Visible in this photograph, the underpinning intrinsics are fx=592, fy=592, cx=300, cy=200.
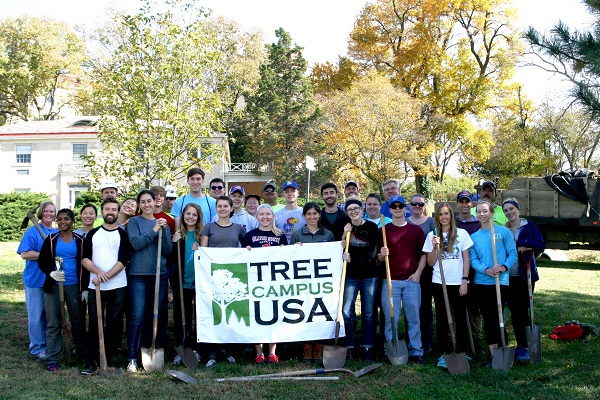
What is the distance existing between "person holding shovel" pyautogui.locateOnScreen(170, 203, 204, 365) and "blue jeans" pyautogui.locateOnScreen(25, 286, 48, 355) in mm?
1599

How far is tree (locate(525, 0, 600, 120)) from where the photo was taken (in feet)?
19.0

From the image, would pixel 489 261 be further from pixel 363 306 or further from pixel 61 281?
pixel 61 281

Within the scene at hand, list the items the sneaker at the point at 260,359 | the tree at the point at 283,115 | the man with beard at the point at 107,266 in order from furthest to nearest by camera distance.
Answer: the tree at the point at 283,115, the sneaker at the point at 260,359, the man with beard at the point at 107,266

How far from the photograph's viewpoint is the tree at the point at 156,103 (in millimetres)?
11812

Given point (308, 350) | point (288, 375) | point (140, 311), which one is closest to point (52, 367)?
point (140, 311)

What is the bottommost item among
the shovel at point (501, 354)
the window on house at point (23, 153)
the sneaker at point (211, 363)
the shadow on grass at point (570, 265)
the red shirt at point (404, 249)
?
the shadow on grass at point (570, 265)

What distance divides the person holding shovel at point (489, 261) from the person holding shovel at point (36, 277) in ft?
16.8

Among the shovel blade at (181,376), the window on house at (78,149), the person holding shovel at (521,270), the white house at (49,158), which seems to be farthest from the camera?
the window on house at (78,149)

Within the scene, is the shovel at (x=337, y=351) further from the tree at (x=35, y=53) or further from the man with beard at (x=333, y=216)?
the tree at (x=35, y=53)

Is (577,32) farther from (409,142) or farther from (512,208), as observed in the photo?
(409,142)

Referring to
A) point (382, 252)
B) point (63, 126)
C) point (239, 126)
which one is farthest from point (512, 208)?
point (63, 126)

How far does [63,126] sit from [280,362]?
1647 inches

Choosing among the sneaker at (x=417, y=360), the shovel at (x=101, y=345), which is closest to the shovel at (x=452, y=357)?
the sneaker at (x=417, y=360)

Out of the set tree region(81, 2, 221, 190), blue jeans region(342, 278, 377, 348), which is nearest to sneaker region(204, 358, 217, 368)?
blue jeans region(342, 278, 377, 348)
